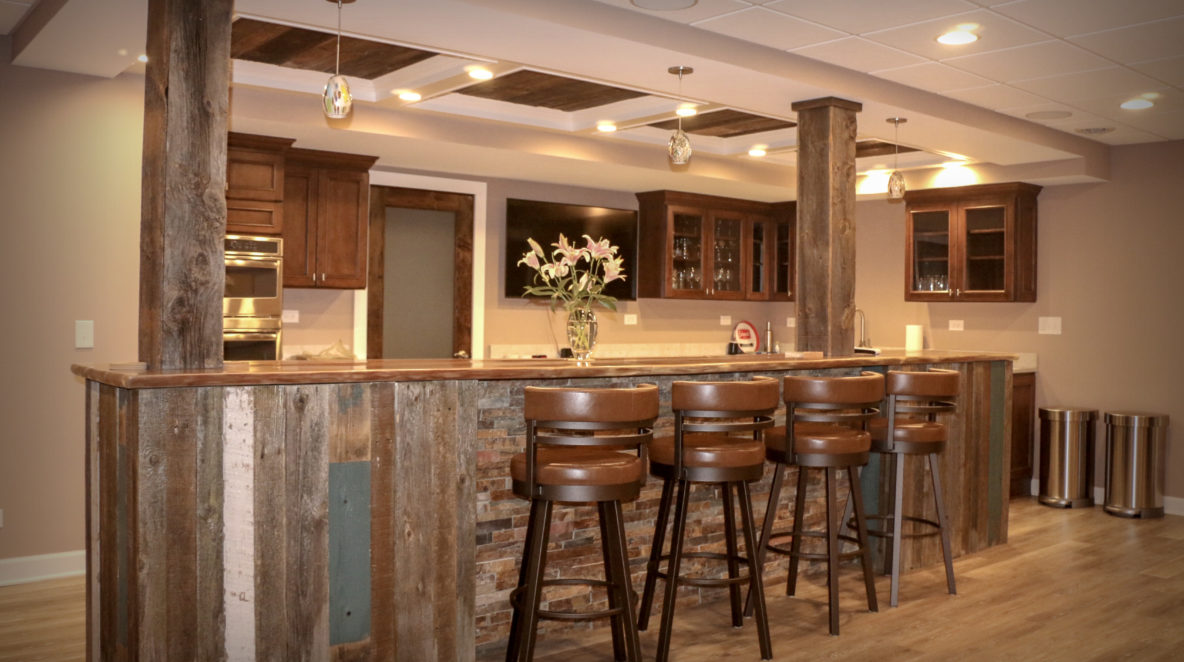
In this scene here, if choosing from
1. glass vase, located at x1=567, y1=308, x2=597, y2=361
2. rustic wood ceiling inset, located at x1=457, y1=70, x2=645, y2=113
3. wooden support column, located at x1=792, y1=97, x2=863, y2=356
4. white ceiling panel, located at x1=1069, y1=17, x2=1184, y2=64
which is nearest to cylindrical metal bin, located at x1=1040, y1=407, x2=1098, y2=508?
wooden support column, located at x1=792, y1=97, x2=863, y2=356

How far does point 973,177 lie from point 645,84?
3.94 metres

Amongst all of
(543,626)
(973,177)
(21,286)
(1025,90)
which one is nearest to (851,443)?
(543,626)

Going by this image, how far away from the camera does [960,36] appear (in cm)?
453

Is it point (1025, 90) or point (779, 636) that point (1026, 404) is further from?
point (779, 636)

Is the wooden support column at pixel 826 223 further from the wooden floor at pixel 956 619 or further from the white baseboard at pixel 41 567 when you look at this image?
the white baseboard at pixel 41 567

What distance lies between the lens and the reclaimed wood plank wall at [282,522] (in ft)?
9.93

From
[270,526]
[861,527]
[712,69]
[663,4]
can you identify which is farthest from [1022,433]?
[270,526]

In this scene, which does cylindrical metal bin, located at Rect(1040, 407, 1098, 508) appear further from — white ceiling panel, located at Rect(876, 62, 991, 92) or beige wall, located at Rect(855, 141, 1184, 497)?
white ceiling panel, located at Rect(876, 62, 991, 92)

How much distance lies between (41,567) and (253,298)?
1.95m

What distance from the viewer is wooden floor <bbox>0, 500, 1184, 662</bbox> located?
12.9ft

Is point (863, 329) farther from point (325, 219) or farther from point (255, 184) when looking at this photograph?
point (255, 184)

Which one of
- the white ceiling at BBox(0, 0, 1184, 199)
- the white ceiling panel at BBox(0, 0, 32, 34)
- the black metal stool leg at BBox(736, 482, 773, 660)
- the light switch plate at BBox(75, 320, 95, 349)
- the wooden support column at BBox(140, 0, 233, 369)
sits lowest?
the black metal stool leg at BBox(736, 482, 773, 660)

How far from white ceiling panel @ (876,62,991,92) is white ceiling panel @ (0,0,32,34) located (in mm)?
4116

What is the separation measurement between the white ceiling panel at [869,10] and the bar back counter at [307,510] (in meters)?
1.67
